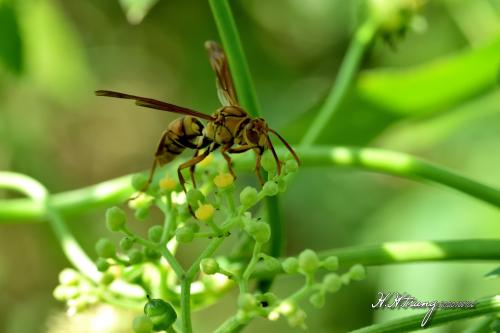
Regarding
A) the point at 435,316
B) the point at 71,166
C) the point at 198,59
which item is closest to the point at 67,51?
the point at 198,59

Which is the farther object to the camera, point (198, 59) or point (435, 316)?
point (198, 59)

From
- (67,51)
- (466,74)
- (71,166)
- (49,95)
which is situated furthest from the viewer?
(71,166)

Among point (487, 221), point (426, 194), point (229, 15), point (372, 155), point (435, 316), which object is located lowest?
point (435, 316)

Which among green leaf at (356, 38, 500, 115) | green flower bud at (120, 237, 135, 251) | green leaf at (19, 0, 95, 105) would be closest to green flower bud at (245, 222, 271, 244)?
green flower bud at (120, 237, 135, 251)

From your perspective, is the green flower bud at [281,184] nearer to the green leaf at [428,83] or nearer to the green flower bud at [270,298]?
the green flower bud at [270,298]

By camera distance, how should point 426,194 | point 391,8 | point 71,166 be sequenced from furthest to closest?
point 71,166 → point 426,194 → point 391,8

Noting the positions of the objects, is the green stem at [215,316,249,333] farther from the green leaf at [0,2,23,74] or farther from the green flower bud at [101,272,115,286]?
the green leaf at [0,2,23,74]

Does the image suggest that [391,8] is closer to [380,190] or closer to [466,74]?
[466,74]
